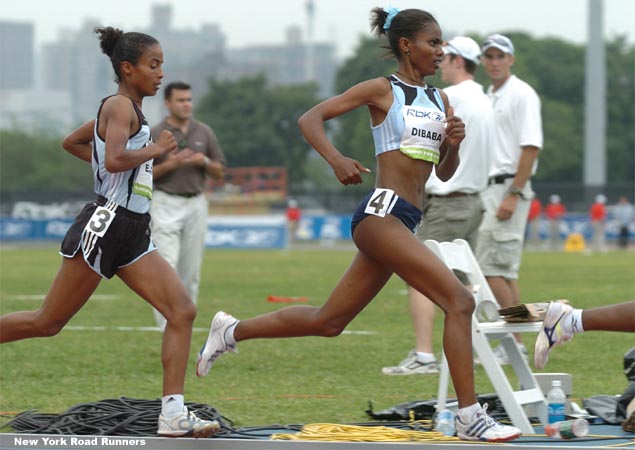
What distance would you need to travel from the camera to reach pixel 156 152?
6773mm

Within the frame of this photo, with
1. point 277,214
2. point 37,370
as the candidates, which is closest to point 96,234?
point 37,370

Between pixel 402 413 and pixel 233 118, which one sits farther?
pixel 233 118

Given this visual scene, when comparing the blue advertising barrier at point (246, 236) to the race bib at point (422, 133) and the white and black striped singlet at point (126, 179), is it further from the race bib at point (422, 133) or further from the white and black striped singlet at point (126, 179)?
the race bib at point (422, 133)

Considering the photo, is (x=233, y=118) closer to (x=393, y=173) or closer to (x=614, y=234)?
(x=614, y=234)

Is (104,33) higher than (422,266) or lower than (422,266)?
higher

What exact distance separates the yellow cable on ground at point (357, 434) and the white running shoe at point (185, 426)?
335mm

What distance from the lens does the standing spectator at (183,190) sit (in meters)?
11.9

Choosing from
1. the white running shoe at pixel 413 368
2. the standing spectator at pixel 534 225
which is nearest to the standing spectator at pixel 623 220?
the standing spectator at pixel 534 225

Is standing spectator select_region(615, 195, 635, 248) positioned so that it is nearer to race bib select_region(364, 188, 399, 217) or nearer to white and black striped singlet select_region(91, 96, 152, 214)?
race bib select_region(364, 188, 399, 217)

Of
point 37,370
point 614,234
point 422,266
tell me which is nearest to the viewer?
point 422,266

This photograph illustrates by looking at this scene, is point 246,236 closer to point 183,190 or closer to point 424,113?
point 183,190

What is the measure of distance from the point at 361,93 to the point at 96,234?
1.57 metres

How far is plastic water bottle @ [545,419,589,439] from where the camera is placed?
6746mm

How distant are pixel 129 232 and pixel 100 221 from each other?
16 cm
